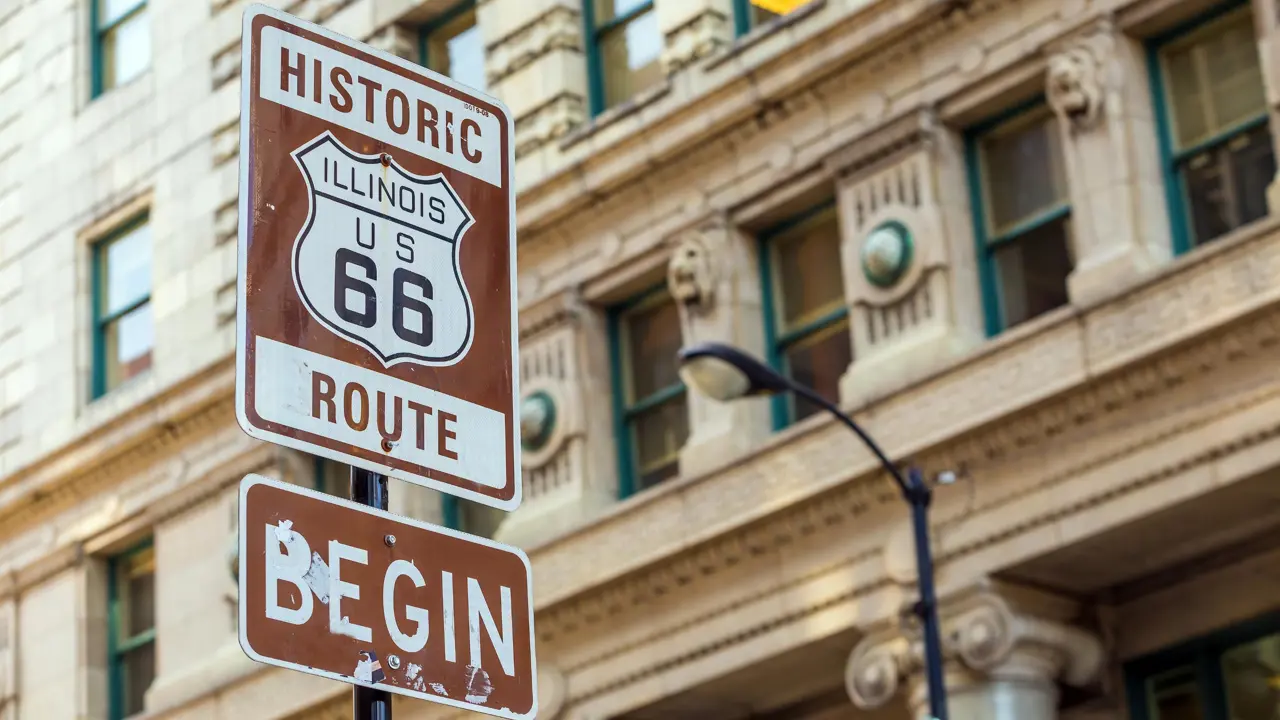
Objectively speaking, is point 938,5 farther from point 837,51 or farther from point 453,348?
point 453,348

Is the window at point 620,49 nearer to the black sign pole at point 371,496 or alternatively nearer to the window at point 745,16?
the window at point 745,16

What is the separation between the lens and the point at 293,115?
626cm

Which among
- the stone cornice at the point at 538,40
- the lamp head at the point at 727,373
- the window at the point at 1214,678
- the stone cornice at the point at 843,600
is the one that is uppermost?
the stone cornice at the point at 538,40

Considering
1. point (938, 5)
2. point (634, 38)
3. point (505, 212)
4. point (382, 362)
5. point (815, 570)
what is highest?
point (634, 38)

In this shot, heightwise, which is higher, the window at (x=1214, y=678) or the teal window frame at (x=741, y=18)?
the teal window frame at (x=741, y=18)

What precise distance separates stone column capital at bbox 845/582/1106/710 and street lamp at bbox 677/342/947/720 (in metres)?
1.67

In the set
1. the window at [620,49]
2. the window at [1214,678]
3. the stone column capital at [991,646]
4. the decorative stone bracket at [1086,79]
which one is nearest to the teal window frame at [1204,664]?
the window at [1214,678]

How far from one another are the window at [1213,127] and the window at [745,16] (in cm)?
417

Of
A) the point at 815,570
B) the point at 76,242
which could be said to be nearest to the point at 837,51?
the point at 815,570

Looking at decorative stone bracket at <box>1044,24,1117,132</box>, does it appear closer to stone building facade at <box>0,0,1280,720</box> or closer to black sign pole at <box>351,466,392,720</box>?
stone building facade at <box>0,0,1280,720</box>

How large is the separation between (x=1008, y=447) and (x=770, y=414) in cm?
298

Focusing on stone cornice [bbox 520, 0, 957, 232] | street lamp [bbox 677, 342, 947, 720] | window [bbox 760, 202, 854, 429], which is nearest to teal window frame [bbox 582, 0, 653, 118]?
stone cornice [bbox 520, 0, 957, 232]

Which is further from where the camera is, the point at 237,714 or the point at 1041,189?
the point at 237,714

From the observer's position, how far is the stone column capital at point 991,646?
17.0m
